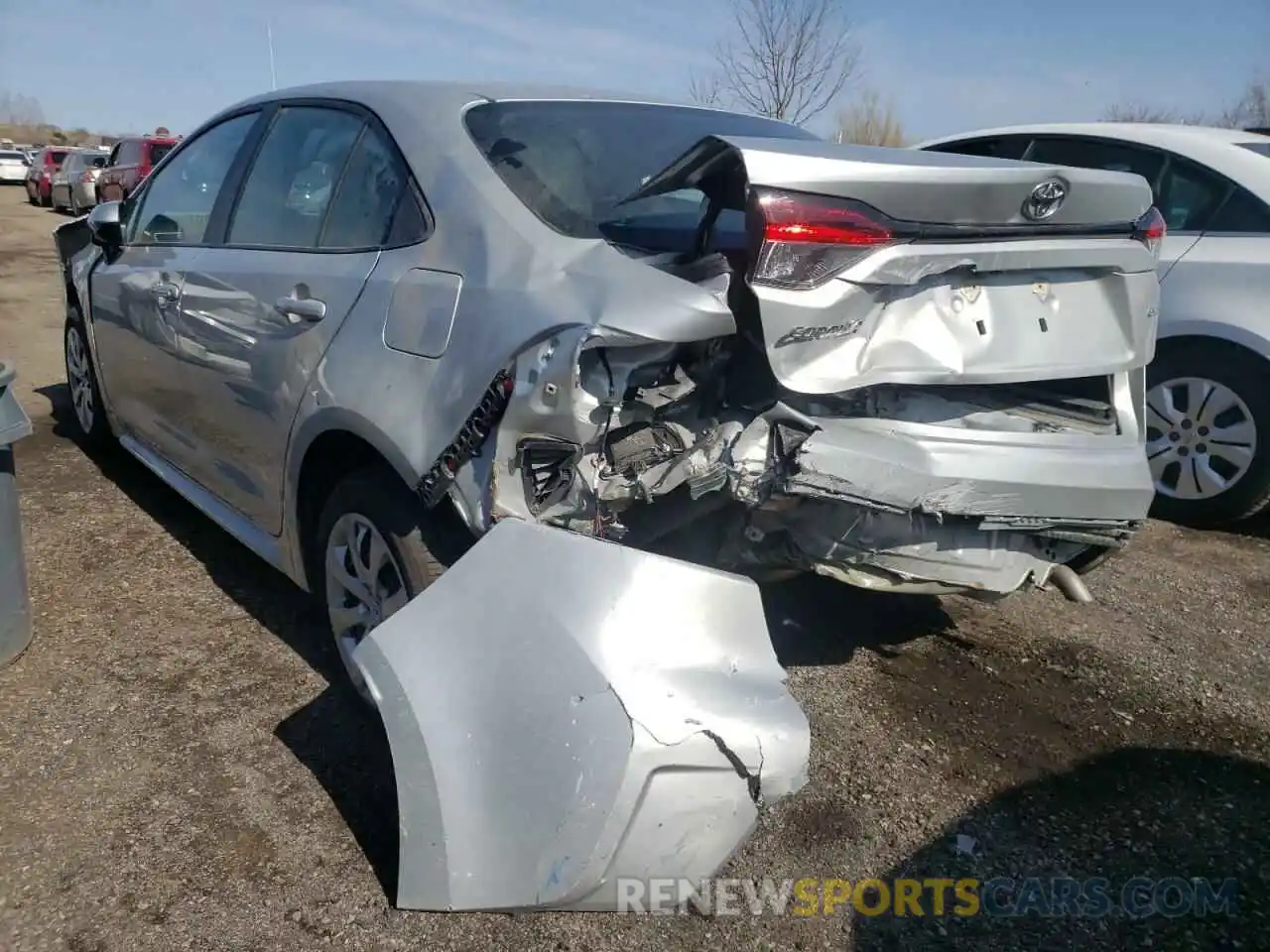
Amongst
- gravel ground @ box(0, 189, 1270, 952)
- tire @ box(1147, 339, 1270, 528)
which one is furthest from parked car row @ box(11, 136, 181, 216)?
tire @ box(1147, 339, 1270, 528)

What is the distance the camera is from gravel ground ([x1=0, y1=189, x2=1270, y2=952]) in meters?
2.15

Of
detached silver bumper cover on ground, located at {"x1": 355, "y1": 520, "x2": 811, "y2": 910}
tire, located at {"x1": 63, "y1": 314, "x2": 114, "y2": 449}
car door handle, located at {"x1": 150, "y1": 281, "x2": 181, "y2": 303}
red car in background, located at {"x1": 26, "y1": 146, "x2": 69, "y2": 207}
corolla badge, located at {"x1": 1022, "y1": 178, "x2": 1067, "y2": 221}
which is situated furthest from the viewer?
red car in background, located at {"x1": 26, "y1": 146, "x2": 69, "y2": 207}

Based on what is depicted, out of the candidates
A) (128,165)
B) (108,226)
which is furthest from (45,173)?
(108,226)

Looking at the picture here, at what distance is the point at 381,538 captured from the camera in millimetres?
2566

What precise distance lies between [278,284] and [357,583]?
916 millimetres

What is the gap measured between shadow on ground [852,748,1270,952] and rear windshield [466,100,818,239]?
171 centimetres

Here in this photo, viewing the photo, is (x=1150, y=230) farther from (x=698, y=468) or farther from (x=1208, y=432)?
(x=1208, y=432)

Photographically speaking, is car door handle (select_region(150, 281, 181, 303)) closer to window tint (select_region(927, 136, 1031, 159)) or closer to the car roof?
window tint (select_region(927, 136, 1031, 159))

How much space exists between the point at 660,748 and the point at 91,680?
212 centimetres

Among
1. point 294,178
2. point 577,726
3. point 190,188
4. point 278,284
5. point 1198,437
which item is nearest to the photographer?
point 577,726

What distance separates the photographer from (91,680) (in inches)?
120

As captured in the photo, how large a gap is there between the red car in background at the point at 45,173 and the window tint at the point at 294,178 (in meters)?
25.9

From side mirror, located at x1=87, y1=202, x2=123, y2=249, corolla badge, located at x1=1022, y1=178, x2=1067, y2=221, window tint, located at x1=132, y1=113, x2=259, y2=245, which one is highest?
corolla badge, located at x1=1022, y1=178, x2=1067, y2=221

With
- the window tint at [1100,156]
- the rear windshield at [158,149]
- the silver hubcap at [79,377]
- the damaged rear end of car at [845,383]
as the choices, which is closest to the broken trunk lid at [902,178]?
the damaged rear end of car at [845,383]
